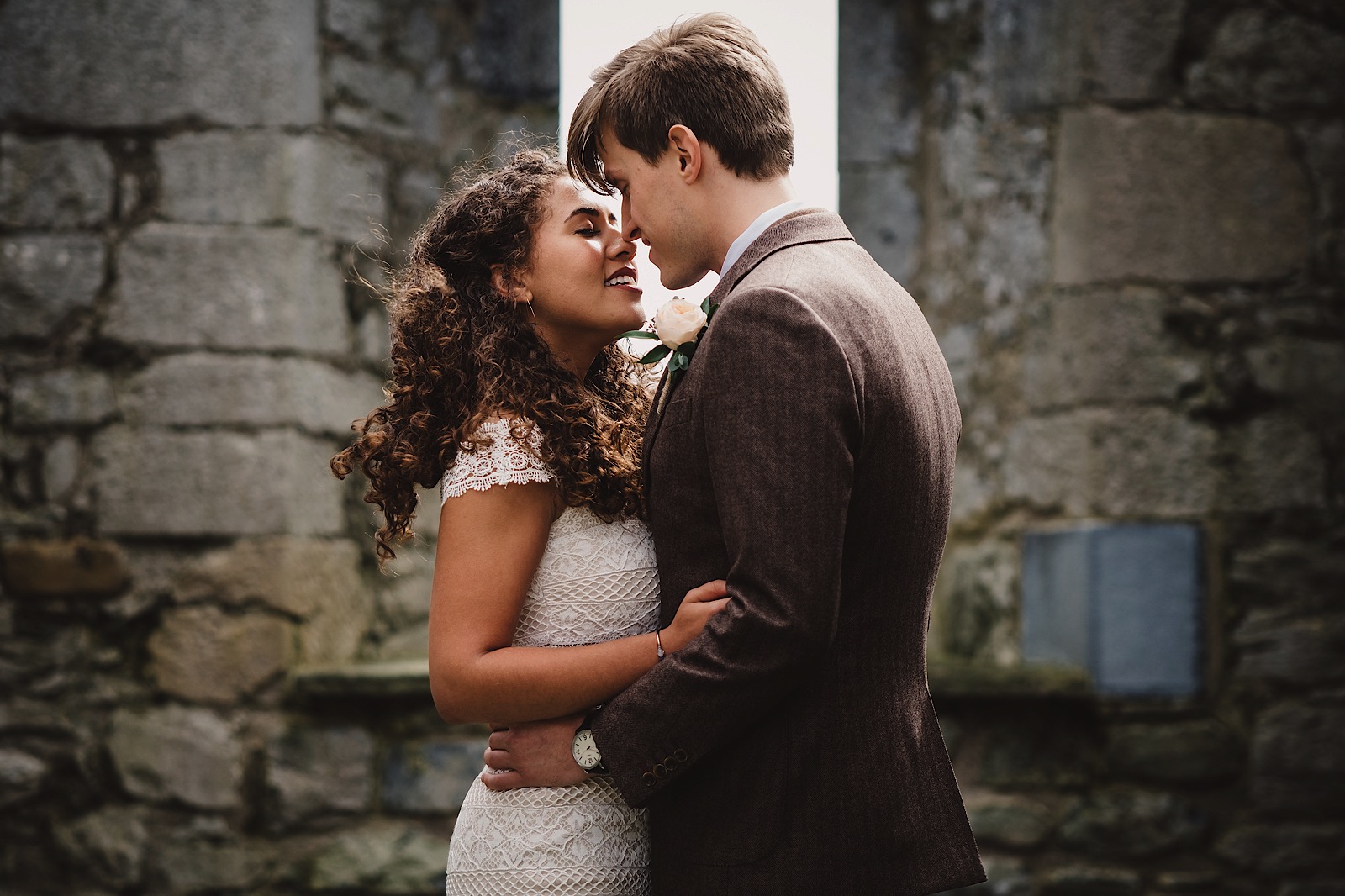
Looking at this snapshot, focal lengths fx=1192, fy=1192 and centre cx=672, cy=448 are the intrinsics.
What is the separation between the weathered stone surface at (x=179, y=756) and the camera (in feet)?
10.9

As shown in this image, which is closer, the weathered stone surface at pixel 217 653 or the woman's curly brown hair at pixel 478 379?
the woman's curly brown hair at pixel 478 379

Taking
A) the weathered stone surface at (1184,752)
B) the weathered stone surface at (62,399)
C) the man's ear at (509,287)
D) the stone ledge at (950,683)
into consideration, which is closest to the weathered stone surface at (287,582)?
the stone ledge at (950,683)

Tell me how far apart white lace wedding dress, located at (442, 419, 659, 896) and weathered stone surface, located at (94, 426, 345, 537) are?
181cm

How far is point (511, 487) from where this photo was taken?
5.65ft

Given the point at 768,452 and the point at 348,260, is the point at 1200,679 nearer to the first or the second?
the point at 768,452

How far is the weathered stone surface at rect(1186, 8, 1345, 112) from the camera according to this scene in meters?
3.42

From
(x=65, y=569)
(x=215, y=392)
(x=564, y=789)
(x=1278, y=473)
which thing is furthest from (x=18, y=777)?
(x=1278, y=473)

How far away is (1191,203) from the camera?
3398 millimetres

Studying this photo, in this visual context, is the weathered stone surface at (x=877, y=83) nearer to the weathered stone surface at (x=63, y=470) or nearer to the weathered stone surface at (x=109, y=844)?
the weathered stone surface at (x=63, y=470)

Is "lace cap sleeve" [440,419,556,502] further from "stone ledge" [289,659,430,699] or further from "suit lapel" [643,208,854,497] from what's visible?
"stone ledge" [289,659,430,699]

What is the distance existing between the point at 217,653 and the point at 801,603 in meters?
2.47

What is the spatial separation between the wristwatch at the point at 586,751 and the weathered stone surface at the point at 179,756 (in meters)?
2.06

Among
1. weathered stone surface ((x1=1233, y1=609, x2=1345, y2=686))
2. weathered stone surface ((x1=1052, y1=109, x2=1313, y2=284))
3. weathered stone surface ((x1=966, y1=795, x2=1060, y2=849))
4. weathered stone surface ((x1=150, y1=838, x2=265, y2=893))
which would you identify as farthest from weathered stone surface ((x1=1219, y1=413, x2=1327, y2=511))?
weathered stone surface ((x1=150, y1=838, x2=265, y2=893))

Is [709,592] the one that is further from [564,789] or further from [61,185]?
[61,185]
